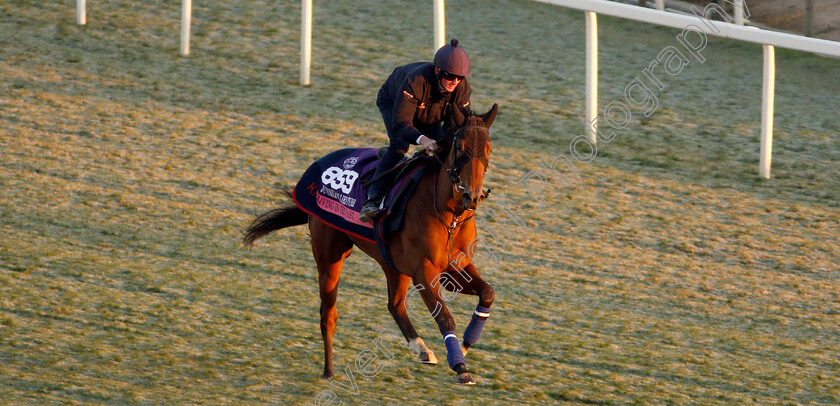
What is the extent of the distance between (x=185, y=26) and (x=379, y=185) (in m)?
5.30

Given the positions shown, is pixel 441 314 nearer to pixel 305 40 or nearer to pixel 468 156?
pixel 468 156

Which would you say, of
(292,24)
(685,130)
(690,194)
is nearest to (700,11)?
(685,130)

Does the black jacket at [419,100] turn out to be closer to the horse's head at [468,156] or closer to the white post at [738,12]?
the horse's head at [468,156]

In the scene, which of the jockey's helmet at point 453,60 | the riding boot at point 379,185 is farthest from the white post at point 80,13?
the jockey's helmet at point 453,60

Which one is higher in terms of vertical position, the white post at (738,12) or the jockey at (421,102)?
the white post at (738,12)

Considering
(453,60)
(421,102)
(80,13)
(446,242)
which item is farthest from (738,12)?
(80,13)

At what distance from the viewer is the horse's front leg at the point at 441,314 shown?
4977 mm

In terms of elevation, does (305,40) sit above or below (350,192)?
above

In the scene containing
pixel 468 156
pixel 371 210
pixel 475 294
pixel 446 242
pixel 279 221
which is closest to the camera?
pixel 468 156

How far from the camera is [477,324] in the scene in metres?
5.29

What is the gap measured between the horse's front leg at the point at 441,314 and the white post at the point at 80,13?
7.08m

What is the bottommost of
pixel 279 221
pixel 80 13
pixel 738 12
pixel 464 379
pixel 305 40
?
pixel 464 379

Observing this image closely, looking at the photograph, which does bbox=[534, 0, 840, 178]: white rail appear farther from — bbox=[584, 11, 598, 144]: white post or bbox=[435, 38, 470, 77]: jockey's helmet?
bbox=[435, 38, 470, 77]: jockey's helmet

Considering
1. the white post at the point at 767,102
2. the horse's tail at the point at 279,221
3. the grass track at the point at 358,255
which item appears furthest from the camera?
the white post at the point at 767,102
